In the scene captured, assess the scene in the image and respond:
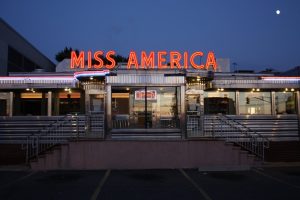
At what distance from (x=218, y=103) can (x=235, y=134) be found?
2.15 metres

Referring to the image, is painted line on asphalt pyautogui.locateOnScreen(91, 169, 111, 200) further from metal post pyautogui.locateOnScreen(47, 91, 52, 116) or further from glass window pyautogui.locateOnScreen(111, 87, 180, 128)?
metal post pyautogui.locateOnScreen(47, 91, 52, 116)

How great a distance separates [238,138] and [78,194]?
8.87 m

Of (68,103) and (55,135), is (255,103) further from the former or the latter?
(55,135)

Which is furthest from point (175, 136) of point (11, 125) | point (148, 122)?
point (11, 125)

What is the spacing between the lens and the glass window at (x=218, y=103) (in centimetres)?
1772

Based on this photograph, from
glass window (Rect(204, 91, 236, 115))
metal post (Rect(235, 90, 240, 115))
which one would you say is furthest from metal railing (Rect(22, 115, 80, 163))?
metal post (Rect(235, 90, 240, 115))

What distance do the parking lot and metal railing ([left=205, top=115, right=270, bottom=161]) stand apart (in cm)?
195

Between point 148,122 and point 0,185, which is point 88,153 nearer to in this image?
point 148,122

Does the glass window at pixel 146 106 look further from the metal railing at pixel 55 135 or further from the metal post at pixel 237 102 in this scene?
the metal post at pixel 237 102

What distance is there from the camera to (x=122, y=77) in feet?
46.7

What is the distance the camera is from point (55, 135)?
1566 cm

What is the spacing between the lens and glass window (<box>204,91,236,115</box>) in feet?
58.1

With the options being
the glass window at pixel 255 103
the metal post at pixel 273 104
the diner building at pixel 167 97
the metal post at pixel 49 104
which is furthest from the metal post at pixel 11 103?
the metal post at pixel 273 104

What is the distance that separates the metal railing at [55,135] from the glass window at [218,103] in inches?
254
